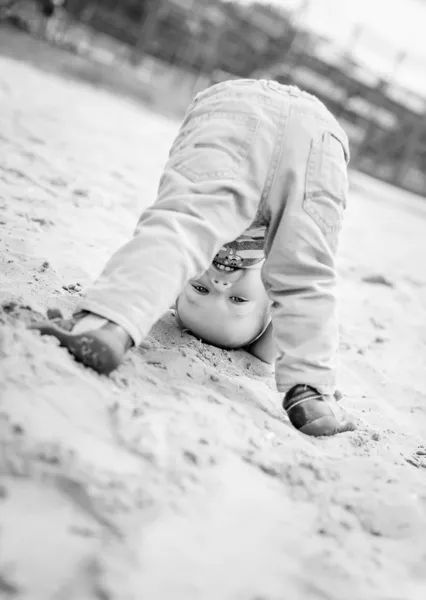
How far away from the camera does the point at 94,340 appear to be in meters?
0.92

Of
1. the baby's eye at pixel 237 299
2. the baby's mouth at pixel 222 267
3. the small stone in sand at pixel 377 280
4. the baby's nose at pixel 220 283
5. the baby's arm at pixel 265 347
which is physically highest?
the baby's mouth at pixel 222 267

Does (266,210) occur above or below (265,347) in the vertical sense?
above

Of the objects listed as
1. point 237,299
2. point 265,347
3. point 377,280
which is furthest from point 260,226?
point 377,280

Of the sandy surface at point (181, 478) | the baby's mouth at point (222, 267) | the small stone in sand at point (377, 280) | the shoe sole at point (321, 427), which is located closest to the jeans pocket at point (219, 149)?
the baby's mouth at point (222, 267)

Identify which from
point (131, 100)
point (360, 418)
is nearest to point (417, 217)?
point (131, 100)

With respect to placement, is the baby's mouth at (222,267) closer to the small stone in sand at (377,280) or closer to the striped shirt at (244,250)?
the striped shirt at (244,250)

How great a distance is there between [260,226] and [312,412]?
1.27 ft

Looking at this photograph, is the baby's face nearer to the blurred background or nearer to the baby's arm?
the baby's arm

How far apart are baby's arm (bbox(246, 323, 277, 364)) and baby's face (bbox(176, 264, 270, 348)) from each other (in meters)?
0.07

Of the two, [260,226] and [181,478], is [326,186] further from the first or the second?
[181,478]

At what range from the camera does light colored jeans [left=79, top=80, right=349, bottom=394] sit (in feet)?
3.24

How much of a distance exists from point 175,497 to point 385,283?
2.31 meters

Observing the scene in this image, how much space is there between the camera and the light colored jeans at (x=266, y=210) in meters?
0.99

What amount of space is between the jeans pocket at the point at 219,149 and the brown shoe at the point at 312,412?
1.40 feet
